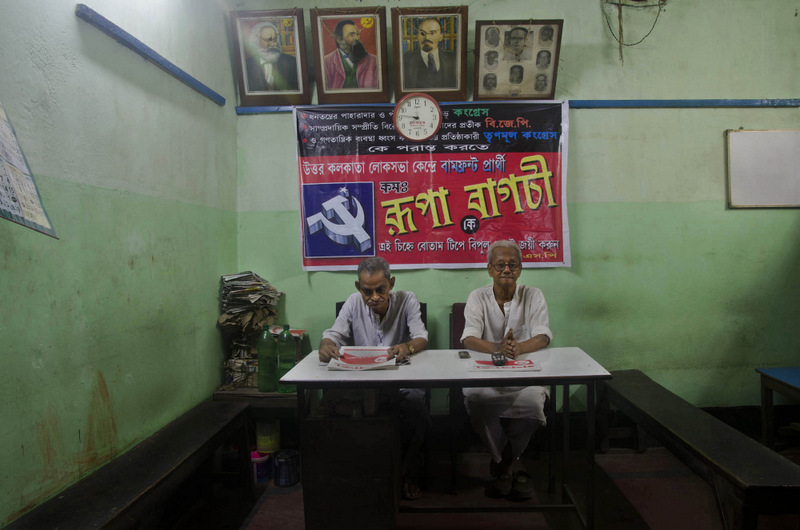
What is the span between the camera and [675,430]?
2088 mm

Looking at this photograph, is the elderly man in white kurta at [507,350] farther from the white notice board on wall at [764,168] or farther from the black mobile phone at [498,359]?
the white notice board on wall at [764,168]

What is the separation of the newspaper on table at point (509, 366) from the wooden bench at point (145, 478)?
1392mm

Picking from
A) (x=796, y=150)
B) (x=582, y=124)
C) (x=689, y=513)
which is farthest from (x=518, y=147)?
(x=689, y=513)

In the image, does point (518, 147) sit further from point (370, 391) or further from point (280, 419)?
point (280, 419)

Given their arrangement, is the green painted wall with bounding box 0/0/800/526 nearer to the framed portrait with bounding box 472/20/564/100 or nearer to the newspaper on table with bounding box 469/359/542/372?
the framed portrait with bounding box 472/20/564/100

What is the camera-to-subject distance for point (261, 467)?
2.71m

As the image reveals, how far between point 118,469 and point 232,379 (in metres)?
1.10

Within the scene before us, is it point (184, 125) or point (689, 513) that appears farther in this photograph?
point (184, 125)

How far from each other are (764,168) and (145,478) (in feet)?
13.9

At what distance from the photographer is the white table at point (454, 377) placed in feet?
6.14

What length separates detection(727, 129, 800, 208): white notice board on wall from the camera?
3059mm

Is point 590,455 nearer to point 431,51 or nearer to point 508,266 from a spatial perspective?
point 508,266

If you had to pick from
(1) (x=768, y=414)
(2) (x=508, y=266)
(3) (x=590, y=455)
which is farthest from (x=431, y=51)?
(1) (x=768, y=414)

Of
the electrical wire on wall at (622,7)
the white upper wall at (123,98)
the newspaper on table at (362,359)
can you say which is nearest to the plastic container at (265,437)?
the newspaper on table at (362,359)
